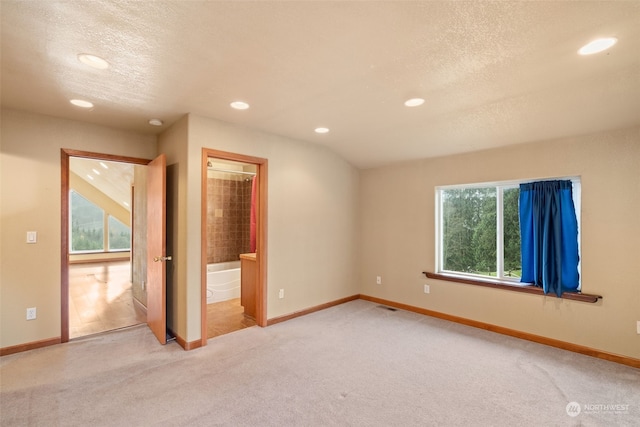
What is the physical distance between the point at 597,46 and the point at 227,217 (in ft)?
18.2

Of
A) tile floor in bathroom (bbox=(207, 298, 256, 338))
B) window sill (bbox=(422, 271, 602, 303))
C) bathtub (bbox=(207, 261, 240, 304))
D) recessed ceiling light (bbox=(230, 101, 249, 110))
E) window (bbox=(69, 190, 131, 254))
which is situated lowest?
tile floor in bathroom (bbox=(207, 298, 256, 338))

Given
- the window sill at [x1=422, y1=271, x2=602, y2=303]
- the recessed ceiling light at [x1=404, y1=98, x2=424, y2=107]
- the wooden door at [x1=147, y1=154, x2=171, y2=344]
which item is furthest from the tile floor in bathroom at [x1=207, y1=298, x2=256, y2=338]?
the recessed ceiling light at [x1=404, y1=98, x2=424, y2=107]

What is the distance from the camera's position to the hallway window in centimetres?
930

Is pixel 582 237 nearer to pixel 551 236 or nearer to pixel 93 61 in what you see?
pixel 551 236

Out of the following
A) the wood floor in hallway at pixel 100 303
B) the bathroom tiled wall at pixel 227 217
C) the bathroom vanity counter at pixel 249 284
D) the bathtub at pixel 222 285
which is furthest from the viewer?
the bathroom tiled wall at pixel 227 217

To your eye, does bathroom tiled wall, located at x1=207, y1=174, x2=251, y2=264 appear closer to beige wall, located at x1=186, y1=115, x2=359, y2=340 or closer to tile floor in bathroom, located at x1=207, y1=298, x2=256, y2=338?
tile floor in bathroom, located at x1=207, y1=298, x2=256, y2=338

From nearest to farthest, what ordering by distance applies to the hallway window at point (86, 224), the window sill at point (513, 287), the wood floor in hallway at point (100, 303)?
1. the window sill at point (513, 287)
2. the wood floor in hallway at point (100, 303)
3. the hallway window at point (86, 224)

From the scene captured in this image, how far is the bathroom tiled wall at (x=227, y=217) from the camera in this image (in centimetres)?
570

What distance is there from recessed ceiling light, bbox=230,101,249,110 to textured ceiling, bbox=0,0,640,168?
0.08m

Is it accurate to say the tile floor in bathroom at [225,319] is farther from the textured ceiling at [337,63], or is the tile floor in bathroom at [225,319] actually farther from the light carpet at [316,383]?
the textured ceiling at [337,63]

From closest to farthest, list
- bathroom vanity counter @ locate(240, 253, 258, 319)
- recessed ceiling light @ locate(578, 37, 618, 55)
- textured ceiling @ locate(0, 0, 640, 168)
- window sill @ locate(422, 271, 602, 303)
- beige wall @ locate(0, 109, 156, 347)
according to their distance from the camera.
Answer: textured ceiling @ locate(0, 0, 640, 168) < recessed ceiling light @ locate(578, 37, 618, 55) < beige wall @ locate(0, 109, 156, 347) < window sill @ locate(422, 271, 602, 303) < bathroom vanity counter @ locate(240, 253, 258, 319)

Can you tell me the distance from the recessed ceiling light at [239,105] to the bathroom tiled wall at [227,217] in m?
3.13

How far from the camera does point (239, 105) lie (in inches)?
112

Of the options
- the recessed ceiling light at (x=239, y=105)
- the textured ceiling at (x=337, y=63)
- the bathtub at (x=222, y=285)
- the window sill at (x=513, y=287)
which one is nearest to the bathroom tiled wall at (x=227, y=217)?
the bathtub at (x=222, y=285)
